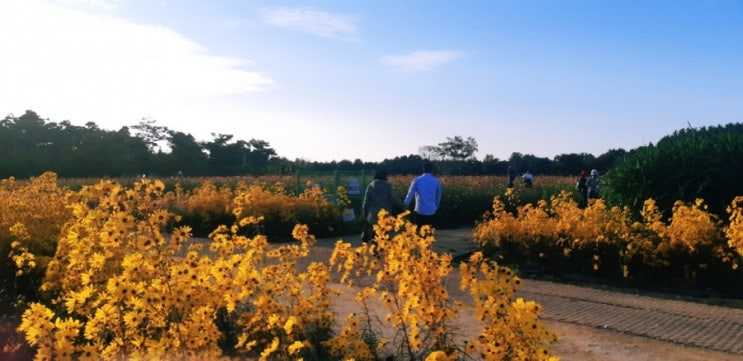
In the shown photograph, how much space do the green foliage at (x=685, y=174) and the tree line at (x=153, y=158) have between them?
3326 centimetres

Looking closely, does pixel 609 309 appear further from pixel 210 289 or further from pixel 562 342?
pixel 210 289

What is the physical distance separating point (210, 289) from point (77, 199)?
A: 9.14 ft

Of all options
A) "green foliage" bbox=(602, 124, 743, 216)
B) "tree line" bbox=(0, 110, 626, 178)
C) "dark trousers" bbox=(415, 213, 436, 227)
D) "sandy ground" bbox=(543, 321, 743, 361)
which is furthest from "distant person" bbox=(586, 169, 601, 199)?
"tree line" bbox=(0, 110, 626, 178)

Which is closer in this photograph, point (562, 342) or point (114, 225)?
point (114, 225)

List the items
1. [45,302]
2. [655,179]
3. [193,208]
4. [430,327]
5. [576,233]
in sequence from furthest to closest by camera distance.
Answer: [193,208]
[655,179]
[576,233]
[45,302]
[430,327]

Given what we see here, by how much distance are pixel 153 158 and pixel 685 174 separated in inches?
2140

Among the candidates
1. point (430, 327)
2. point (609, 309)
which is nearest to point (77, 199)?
point (430, 327)

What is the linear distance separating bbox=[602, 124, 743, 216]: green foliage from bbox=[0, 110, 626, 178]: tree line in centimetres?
3326

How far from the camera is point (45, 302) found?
6.62 m

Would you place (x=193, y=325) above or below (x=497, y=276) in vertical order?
below

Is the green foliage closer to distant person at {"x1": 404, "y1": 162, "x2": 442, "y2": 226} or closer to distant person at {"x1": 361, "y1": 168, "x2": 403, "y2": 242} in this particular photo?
distant person at {"x1": 404, "y1": 162, "x2": 442, "y2": 226}

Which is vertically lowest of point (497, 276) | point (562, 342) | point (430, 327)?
point (562, 342)

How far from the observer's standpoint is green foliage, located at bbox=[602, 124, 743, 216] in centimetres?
1146

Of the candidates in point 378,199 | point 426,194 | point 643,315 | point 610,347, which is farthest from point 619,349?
point 426,194
